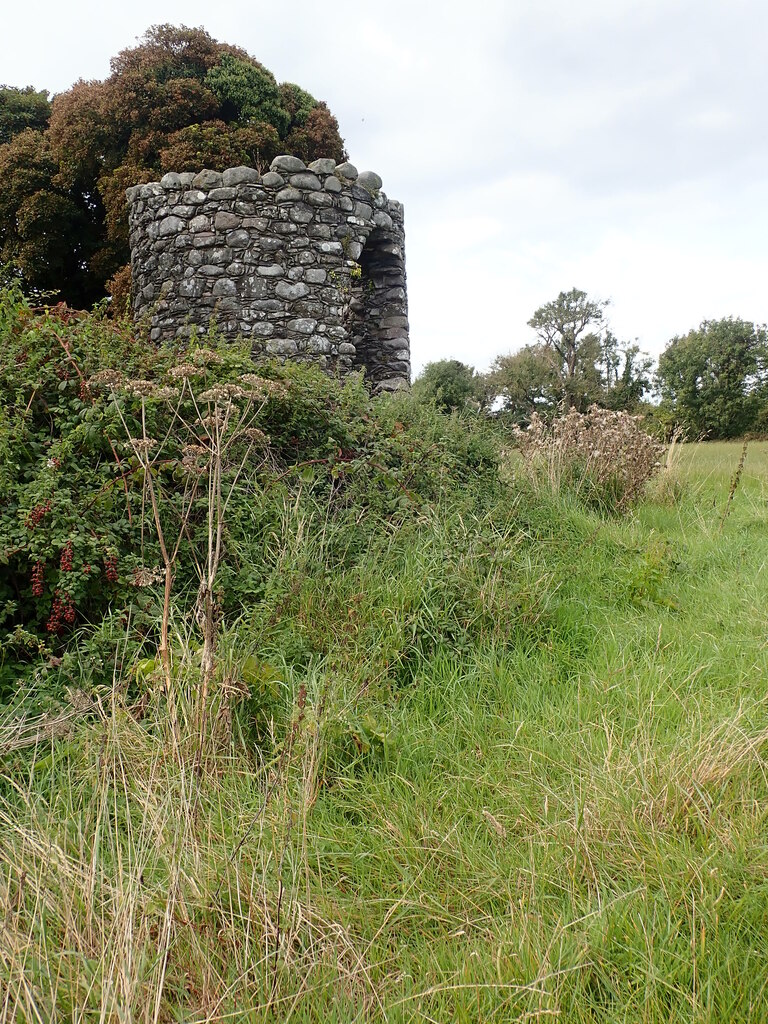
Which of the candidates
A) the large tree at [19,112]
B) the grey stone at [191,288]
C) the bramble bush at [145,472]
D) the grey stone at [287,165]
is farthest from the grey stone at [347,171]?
the large tree at [19,112]

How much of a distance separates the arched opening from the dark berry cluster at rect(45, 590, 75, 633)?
6.65 metres

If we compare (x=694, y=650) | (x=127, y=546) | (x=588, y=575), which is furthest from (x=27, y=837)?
(x=588, y=575)

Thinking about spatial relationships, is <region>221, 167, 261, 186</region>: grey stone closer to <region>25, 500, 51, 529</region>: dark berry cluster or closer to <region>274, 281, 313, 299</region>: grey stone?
<region>274, 281, 313, 299</region>: grey stone

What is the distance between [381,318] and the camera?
9875 millimetres

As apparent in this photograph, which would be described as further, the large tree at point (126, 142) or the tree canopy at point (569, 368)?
the tree canopy at point (569, 368)

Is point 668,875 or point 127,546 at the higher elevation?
point 127,546

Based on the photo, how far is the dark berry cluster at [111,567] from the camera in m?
3.53

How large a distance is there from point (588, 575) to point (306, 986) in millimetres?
3363

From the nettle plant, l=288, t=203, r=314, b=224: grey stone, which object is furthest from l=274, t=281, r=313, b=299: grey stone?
the nettle plant

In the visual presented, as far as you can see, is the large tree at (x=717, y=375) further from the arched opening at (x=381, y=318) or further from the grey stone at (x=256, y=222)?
the grey stone at (x=256, y=222)

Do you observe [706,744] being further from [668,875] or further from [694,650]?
[694,650]

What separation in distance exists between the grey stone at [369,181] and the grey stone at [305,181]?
71cm

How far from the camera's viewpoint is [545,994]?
5.36ft

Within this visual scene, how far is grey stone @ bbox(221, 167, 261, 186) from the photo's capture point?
8.11 m
